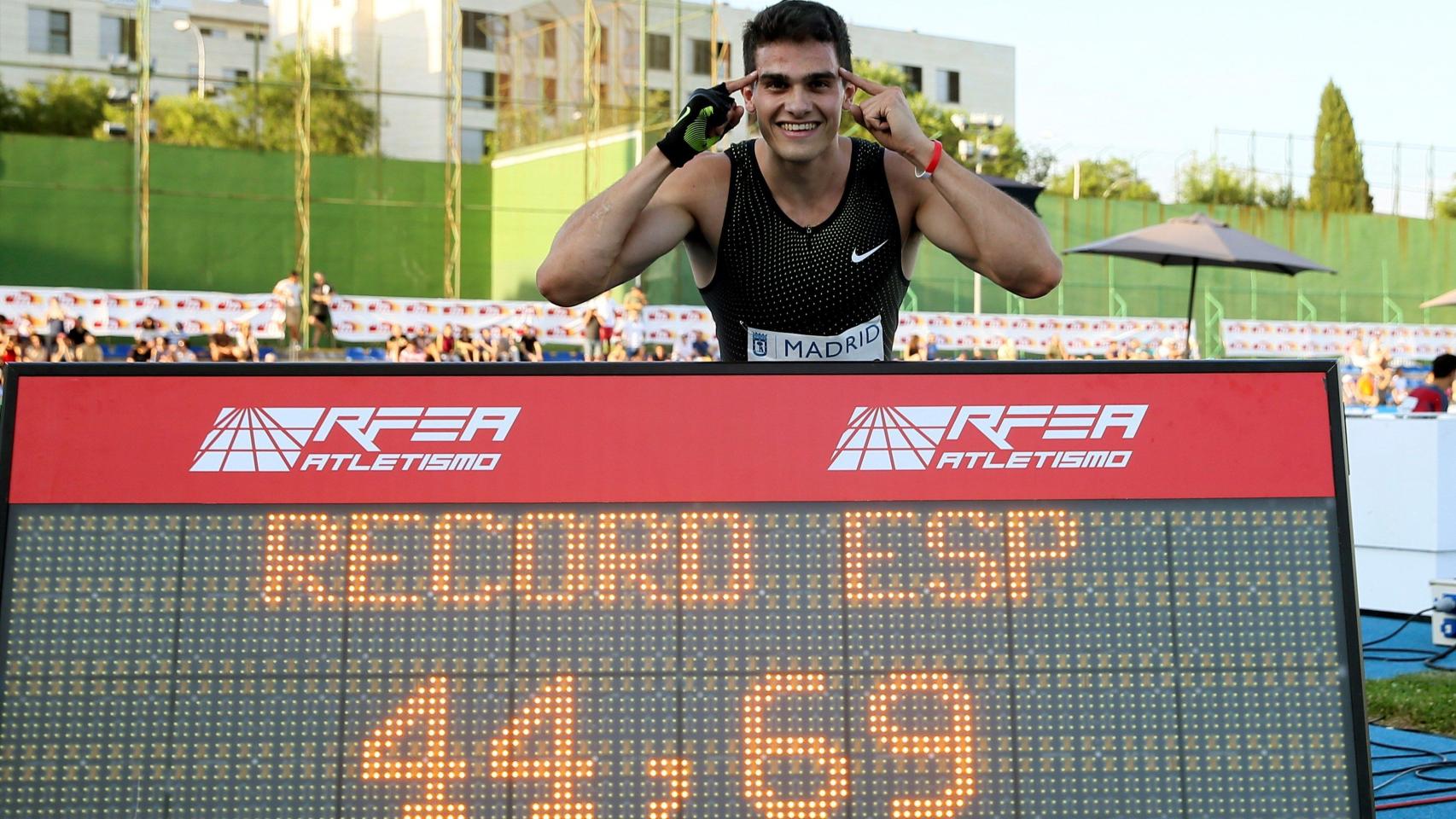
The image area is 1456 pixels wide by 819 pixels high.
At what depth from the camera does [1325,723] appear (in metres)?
2.27

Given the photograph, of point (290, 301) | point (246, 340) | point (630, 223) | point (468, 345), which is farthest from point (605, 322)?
point (630, 223)

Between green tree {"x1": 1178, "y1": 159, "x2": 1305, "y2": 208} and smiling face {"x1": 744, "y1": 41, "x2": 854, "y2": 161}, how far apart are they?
43.1 metres

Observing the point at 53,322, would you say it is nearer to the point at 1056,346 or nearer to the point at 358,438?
the point at 1056,346

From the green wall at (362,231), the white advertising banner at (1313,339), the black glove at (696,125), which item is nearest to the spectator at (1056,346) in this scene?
the green wall at (362,231)

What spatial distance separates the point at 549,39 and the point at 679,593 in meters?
33.1

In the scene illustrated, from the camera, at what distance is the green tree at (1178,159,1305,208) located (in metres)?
43.6

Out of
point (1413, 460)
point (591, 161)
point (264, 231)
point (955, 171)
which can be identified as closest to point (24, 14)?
point (264, 231)

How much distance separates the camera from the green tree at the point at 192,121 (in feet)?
104

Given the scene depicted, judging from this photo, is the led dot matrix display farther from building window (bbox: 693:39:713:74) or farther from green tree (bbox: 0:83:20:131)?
green tree (bbox: 0:83:20:131)

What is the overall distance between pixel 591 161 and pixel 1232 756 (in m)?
31.3

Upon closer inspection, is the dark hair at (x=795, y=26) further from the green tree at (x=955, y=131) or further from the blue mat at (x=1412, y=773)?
the green tree at (x=955, y=131)

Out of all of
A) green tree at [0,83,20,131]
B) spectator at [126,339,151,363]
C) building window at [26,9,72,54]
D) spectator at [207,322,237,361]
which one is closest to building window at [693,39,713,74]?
building window at [26,9,72,54]

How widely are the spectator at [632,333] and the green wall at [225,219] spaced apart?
768 centimetres

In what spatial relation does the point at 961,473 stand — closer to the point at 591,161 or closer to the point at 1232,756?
the point at 1232,756
